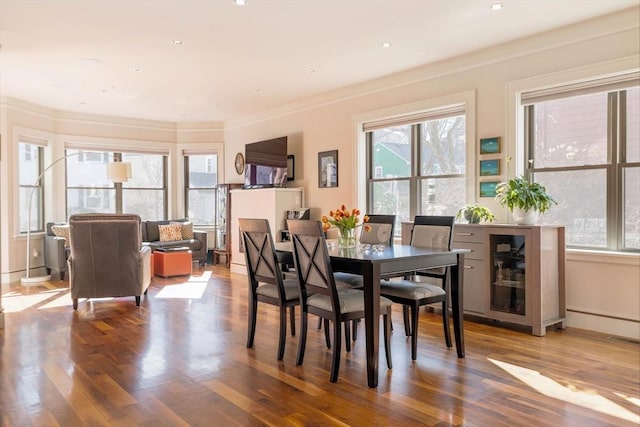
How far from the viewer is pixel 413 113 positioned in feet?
19.0

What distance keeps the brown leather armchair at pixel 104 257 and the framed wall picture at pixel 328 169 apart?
2.70m

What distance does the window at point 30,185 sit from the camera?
295 inches

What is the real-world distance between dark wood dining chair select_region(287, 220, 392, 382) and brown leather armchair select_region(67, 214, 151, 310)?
2602mm

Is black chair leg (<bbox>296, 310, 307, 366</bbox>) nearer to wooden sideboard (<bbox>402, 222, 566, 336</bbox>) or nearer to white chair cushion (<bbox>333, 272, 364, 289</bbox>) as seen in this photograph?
white chair cushion (<bbox>333, 272, 364, 289</bbox>)

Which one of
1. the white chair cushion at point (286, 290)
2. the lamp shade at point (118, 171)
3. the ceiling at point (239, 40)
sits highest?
the ceiling at point (239, 40)

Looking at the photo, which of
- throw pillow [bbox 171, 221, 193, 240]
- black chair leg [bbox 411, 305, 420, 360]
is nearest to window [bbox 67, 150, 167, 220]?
throw pillow [bbox 171, 221, 193, 240]

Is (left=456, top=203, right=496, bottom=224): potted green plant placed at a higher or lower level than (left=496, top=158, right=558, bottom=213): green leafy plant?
lower

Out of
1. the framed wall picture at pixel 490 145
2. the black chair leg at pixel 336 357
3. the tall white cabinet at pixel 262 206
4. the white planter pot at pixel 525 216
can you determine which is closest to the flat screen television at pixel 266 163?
the tall white cabinet at pixel 262 206

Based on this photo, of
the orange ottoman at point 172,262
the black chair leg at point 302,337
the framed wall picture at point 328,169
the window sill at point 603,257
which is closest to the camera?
the black chair leg at point 302,337

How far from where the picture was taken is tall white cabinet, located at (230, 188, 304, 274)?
7277mm

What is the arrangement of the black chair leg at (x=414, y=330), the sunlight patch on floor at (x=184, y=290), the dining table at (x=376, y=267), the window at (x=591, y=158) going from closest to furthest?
the dining table at (x=376, y=267) → the black chair leg at (x=414, y=330) → the window at (x=591, y=158) → the sunlight patch on floor at (x=184, y=290)

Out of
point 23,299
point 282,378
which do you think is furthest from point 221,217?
point 282,378

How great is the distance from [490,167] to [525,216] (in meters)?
0.77

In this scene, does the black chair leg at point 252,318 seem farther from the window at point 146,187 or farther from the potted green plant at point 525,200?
the window at point 146,187
